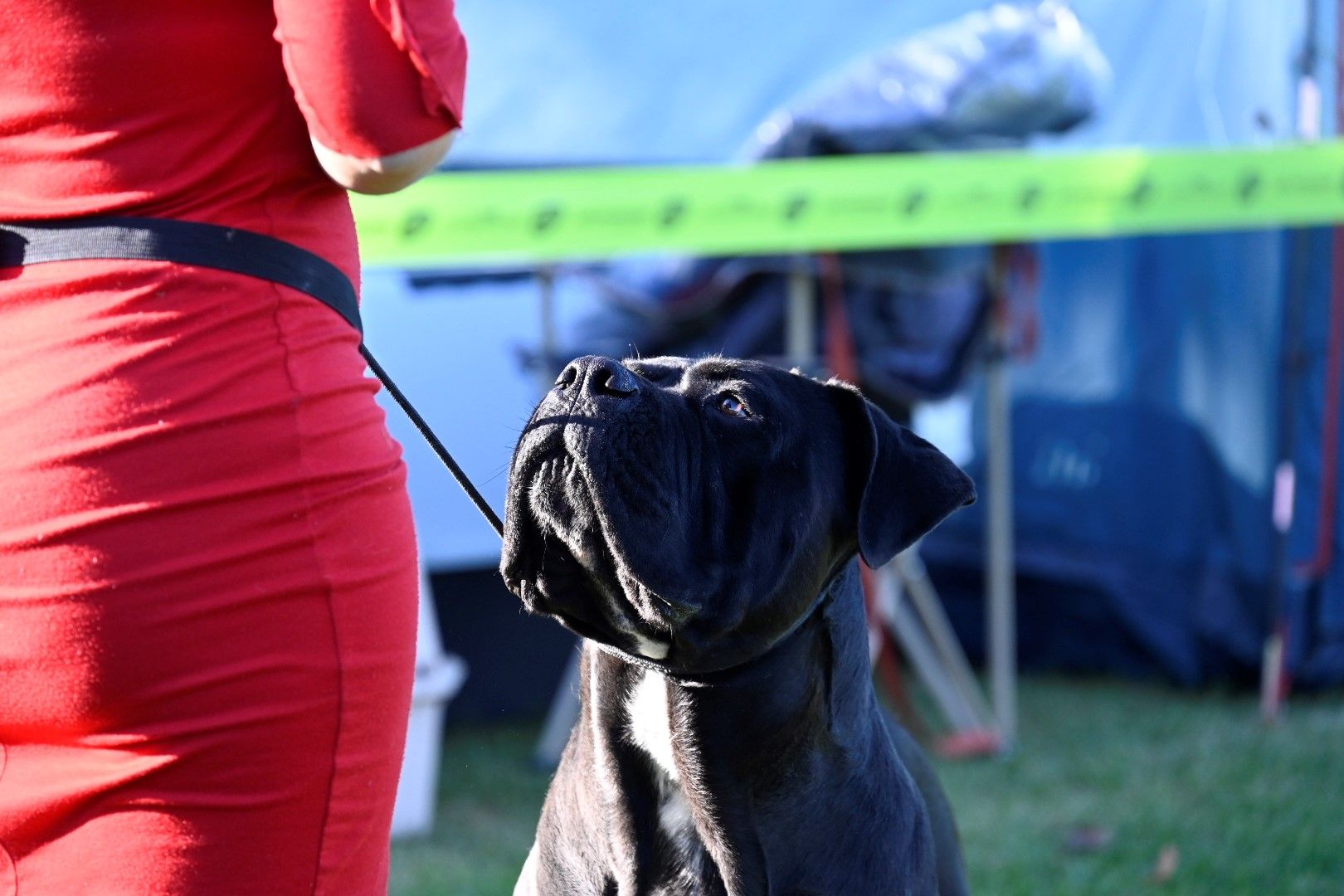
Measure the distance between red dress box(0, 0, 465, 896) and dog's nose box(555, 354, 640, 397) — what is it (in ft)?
1.19

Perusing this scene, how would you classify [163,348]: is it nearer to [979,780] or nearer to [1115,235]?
[979,780]

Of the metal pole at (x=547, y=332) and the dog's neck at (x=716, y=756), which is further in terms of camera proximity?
the metal pole at (x=547, y=332)

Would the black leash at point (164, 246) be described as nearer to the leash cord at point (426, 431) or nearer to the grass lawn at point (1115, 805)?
the leash cord at point (426, 431)

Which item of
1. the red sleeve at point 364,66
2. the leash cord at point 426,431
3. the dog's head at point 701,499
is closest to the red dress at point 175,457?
the red sleeve at point 364,66

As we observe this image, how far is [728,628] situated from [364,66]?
2.90ft

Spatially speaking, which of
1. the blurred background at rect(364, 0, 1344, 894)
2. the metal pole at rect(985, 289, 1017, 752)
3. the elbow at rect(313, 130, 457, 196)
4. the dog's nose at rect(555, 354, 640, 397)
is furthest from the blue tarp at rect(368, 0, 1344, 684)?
the elbow at rect(313, 130, 457, 196)

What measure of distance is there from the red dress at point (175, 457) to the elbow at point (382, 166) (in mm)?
23

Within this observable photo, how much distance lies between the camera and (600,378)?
1.90 m

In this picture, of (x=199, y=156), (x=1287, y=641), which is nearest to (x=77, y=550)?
(x=199, y=156)

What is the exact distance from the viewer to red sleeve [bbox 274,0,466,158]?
5.06 feet

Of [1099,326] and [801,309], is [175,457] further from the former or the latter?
[1099,326]

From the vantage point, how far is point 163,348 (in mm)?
1555

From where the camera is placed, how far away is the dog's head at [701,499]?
1.88m

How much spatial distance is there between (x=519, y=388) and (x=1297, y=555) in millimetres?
3005
